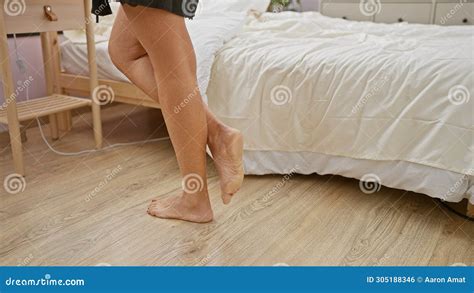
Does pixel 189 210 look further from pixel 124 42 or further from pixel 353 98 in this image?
pixel 353 98

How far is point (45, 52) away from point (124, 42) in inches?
41.1

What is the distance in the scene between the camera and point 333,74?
1.37m

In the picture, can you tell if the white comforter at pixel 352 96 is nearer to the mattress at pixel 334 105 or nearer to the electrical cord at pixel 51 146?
the mattress at pixel 334 105

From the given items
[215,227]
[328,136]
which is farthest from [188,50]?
[328,136]

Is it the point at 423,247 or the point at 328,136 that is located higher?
the point at 328,136

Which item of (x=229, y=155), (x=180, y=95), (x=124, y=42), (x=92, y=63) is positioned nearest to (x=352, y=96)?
(x=229, y=155)

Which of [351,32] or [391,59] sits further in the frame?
[351,32]

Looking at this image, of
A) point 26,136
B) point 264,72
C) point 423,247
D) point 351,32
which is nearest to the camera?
point 423,247

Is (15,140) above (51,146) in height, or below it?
above

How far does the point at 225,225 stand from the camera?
3.94ft

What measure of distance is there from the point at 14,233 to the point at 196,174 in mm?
505

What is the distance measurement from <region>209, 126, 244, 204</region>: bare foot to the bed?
16.0 inches

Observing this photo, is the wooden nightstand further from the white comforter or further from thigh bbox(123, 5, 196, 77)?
thigh bbox(123, 5, 196, 77)
